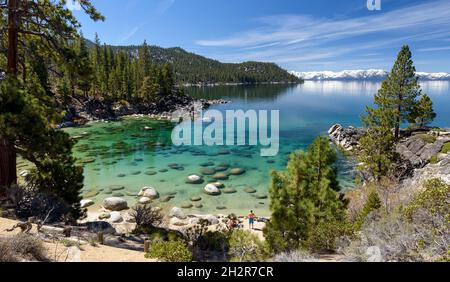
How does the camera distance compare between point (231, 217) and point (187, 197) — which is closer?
point (231, 217)

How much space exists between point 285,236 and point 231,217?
8.86m

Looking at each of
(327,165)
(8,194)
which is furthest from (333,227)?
(8,194)

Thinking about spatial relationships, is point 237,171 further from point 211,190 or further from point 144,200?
point 144,200

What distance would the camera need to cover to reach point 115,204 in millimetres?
22234

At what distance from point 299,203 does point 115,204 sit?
15989 millimetres

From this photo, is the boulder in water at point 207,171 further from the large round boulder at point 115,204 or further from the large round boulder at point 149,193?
the large round boulder at point 115,204

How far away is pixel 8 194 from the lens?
1229cm

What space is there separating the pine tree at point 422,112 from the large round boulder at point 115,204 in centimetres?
3679

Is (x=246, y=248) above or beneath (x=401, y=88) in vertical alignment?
beneath

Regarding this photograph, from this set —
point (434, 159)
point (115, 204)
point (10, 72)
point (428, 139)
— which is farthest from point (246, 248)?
point (428, 139)

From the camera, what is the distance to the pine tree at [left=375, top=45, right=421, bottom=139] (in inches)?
1330

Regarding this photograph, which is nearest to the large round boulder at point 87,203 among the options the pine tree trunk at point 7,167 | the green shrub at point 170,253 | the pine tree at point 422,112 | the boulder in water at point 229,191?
the pine tree trunk at point 7,167

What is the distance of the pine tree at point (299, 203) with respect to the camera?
12.2 m
